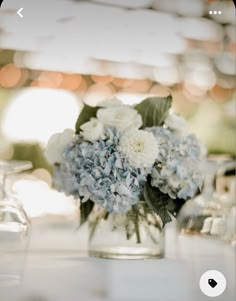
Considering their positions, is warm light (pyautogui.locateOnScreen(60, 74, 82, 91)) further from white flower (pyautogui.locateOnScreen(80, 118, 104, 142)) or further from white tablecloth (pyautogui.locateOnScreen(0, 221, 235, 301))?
white tablecloth (pyautogui.locateOnScreen(0, 221, 235, 301))

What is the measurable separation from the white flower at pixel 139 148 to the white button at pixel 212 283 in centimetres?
29

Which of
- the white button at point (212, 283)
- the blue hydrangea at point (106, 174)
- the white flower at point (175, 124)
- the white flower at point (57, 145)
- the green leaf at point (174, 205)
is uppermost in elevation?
the white flower at point (175, 124)

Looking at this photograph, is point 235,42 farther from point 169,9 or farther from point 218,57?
point 169,9

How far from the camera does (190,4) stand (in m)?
1.38

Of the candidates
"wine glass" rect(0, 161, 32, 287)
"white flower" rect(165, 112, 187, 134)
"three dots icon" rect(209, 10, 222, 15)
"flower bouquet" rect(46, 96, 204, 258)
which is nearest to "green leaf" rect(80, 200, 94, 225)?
"flower bouquet" rect(46, 96, 204, 258)

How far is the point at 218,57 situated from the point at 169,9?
0.54ft

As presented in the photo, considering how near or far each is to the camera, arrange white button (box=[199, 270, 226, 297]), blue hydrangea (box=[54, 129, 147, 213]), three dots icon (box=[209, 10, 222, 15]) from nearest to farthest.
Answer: blue hydrangea (box=[54, 129, 147, 213]) < white button (box=[199, 270, 226, 297]) < three dots icon (box=[209, 10, 222, 15])

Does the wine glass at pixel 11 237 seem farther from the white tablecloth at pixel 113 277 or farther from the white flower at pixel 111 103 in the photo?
the white flower at pixel 111 103

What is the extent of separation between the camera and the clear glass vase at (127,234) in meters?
1.15

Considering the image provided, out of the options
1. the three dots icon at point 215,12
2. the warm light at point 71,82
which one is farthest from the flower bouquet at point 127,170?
the three dots icon at point 215,12

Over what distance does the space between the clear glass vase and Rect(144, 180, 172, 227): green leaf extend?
1 centimetres

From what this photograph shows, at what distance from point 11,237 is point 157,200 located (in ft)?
0.96

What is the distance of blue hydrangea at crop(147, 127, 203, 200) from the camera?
111 cm

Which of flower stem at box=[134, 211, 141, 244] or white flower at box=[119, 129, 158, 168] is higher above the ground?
white flower at box=[119, 129, 158, 168]
